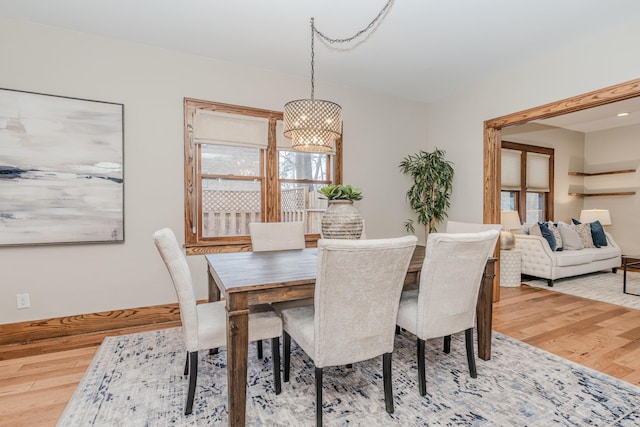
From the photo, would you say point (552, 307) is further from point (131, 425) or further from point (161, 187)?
point (161, 187)

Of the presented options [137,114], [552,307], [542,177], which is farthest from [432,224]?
[137,114]

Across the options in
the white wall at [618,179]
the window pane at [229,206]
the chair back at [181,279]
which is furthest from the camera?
the white wall at [618,179]

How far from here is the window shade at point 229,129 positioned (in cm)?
324

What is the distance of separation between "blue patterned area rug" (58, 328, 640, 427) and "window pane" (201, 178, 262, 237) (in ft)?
4.36

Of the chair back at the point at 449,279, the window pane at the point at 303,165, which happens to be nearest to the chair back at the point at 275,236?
the window pane at the point at 303,165

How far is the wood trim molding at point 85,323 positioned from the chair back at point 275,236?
116cm

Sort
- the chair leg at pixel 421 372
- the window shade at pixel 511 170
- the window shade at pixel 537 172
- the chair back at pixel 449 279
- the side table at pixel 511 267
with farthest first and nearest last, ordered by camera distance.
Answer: the window shade at pixel 537 172 < the window shade at pixel 511 170 < the side table at pixel 511 267 < the chair leg at pixel 421 372 < the chair back at pixel 449 279

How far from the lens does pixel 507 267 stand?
14.3 feet

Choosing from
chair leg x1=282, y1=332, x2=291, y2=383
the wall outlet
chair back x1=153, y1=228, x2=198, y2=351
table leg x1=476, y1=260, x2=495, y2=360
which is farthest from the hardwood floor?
chair leg x1=282, y1=332, x2=291, y2=383

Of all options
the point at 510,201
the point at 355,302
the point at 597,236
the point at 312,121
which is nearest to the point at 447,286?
the point at 355,302

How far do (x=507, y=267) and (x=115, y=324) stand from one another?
4.68m

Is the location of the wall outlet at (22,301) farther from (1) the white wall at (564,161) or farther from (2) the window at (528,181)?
(1) the white wall at (564,161)

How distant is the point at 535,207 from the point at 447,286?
17.7ft

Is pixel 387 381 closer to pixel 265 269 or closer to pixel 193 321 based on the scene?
pixel 265 269
